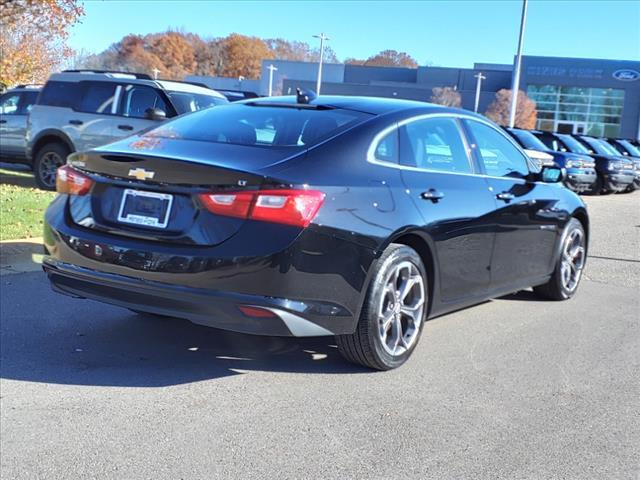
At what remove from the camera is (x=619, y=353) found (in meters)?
5.18

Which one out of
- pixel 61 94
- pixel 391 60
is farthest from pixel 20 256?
pixel 391 60

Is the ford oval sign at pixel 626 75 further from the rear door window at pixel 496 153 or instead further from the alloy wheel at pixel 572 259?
the rear door window at pixel 496 153

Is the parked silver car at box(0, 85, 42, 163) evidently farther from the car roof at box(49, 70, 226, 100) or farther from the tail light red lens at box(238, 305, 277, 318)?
the tail light red lens at box(238, 305, 277, 318)

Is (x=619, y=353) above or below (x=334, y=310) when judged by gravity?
below

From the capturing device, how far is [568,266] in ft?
22.1

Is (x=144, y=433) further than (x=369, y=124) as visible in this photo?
No

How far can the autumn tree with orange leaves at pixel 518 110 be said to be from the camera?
63.7m

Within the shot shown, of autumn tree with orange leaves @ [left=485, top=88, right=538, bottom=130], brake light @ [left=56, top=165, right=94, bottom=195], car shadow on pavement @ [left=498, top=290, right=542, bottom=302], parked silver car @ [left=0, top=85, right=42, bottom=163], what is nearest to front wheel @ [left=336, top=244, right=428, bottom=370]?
brake light @ [left=56, top=165, right=94, bottom=195]

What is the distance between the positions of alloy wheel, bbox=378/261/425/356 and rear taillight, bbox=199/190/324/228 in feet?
2.68

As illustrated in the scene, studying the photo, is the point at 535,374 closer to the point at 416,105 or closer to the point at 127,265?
the point at 416,105

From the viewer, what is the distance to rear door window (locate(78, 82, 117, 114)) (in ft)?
39.3

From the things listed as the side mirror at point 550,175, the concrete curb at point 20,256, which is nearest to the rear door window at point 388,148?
the side mirror at point 550,175

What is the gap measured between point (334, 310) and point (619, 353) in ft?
7.99

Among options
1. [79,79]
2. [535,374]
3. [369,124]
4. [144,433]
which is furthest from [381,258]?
[79,79]
